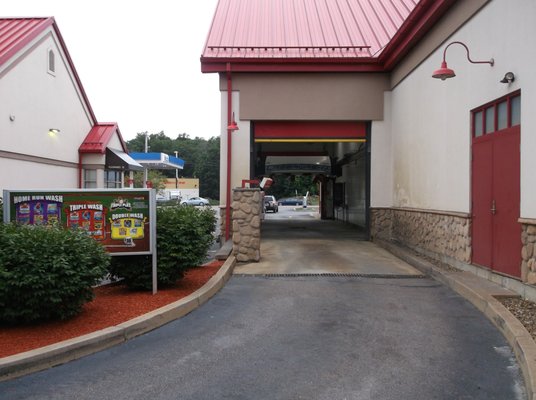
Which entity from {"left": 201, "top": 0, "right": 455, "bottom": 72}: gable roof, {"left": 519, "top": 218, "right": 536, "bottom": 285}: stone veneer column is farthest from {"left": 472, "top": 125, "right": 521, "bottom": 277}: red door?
{"left": 201, "top": 0, "right": 455, "bottom": 72}: gable roof

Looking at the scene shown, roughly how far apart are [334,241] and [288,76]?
522cm

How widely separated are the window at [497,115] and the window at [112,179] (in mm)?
17829

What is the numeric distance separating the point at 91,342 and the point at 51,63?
616 inches

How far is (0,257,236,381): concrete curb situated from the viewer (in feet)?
15.0

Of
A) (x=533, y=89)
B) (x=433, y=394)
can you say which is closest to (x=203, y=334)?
(x=433, y=394)

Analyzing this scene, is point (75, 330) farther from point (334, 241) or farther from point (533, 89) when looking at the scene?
point (334, 241)

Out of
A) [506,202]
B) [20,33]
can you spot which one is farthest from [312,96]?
[20,33]

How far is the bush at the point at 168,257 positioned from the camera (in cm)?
746

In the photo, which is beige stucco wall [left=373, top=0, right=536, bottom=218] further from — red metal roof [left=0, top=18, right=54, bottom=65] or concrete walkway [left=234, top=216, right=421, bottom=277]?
red metal roof [left=0, top=18, right=54, bottom=65]

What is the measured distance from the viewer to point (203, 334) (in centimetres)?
583

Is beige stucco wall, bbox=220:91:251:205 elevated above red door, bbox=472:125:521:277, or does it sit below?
above

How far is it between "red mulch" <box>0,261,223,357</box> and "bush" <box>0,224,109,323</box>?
151mm

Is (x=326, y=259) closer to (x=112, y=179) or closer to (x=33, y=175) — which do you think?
(x=33, y=175)

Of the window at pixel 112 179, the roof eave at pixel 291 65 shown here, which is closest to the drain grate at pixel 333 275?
the roof eave at pixel 291 65
